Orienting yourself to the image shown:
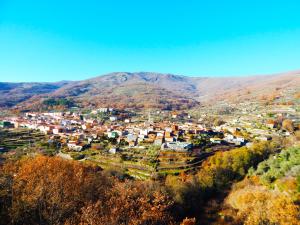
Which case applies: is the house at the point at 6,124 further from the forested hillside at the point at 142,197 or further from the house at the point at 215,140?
the house at the point at 215,140

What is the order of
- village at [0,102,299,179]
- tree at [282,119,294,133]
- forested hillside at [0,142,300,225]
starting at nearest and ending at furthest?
1. forested hillside at [0,142,300,225]
2. village at [0,102,299,179]
3. tree at [282,119,294,133]

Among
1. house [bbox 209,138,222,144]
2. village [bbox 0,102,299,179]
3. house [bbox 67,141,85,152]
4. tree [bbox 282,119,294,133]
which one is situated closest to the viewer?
village [bbox 0,102,299,179]

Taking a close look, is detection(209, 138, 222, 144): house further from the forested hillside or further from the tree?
the tree

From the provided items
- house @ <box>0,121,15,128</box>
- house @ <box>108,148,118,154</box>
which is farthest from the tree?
house @ <box>0,121,15,128</box>

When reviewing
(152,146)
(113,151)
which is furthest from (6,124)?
(152,146)

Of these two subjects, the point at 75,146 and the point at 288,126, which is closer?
the point at 75,146

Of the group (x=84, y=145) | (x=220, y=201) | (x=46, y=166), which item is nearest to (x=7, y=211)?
(x=46, y=166)

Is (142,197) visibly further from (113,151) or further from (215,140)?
(215,140)

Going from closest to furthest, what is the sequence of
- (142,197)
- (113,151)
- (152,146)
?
1. (142,197)
2. (113,151)
3. (152,146)

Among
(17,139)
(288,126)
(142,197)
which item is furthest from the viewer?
(288,126)

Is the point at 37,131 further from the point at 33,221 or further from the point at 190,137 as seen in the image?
the point at 33,221

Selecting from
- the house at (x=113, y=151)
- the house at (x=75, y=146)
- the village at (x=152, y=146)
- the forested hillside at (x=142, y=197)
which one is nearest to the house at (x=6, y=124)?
the village at (x=152, y=146)
